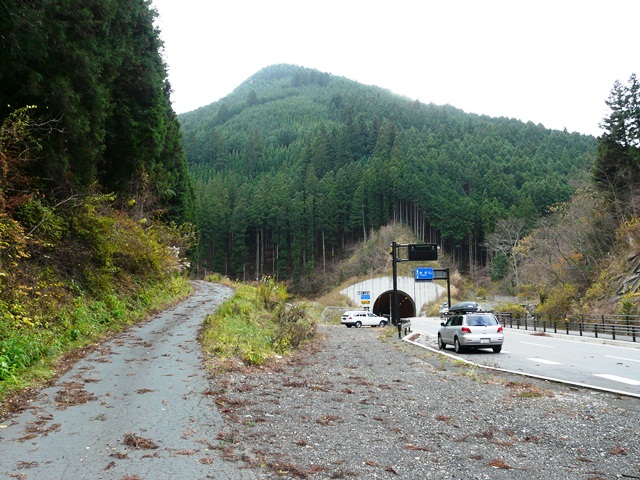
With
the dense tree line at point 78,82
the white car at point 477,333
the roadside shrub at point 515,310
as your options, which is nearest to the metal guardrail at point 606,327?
the white car at point 477,333

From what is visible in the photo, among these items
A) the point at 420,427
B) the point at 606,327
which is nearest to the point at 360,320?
the point at 606,327

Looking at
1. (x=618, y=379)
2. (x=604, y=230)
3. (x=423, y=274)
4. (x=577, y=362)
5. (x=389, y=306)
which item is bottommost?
(x=389, y=306)

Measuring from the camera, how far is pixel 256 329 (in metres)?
15.7

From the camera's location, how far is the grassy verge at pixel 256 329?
444 inches

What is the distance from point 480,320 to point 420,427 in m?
12.3

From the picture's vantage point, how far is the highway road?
1048cm

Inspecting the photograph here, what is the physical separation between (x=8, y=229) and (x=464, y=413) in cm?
933

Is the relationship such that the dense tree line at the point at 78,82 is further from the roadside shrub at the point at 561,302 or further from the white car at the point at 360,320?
the roadside shrub at the point at 561,302

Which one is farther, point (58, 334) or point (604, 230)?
point (604, 230)

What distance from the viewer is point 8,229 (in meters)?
8.91

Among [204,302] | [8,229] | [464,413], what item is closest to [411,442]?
[464,413]

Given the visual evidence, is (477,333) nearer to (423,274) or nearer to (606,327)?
(606,327)

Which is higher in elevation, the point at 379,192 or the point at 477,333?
the point at 379,192

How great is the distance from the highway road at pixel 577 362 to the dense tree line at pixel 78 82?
1392 cm
